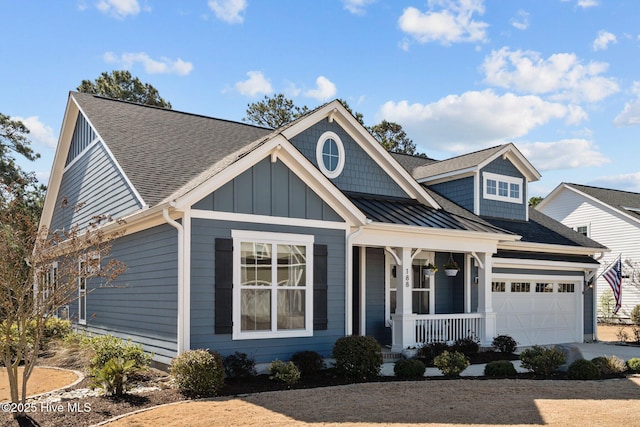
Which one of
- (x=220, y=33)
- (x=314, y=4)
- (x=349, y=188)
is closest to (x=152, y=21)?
(x=220, y=33)

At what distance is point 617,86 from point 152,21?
11.4 m

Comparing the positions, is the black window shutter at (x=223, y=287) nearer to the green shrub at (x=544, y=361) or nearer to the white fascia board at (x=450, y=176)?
the green shrub at (x=544, y=361)

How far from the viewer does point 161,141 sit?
620 inches

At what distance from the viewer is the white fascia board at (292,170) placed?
35.3ft

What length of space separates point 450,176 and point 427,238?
16.6 feet

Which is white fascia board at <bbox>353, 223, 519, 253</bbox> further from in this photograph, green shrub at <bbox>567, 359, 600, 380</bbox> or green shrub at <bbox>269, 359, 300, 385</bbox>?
green shrub at <bbox>567, 359, 600, 380</bbox>

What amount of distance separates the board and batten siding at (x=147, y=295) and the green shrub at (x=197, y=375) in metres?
1.36

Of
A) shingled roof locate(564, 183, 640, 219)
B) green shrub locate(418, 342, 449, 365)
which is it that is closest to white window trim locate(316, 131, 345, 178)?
green shrub locate(418, 342, 449, 365)

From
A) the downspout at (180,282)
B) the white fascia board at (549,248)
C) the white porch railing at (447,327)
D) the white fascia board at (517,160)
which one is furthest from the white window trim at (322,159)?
the white fascia board at (549,248)

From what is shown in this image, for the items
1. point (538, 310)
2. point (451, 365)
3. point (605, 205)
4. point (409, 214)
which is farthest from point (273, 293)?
point (605, 205)

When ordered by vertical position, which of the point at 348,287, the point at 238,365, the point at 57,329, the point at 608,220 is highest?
the point at 608,220

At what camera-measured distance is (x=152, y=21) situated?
1369cm

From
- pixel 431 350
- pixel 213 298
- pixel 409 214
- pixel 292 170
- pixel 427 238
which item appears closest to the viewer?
pixel 213 298

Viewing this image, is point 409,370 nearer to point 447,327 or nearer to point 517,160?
point 447,327
